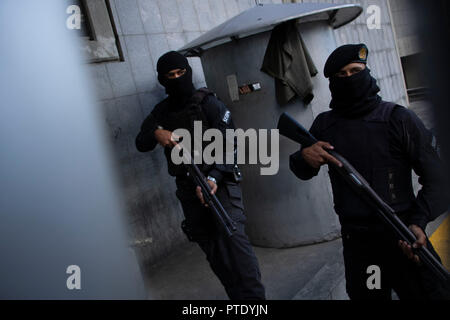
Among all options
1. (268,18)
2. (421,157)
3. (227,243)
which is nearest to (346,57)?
(421,157)

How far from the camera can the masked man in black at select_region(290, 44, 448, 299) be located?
1.92 metres

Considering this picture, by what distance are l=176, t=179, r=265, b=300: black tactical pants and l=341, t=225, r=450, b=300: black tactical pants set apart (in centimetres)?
77

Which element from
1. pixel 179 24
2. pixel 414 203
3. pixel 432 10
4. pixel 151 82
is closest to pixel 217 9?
pixel 179 24

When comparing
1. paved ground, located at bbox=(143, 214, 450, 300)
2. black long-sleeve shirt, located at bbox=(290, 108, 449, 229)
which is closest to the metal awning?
black long-sleeve shirt, located at bbox=(290, 108, 449, 229)

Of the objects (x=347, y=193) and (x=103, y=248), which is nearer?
(x=347, y=193)

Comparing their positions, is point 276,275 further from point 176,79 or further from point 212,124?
point 176,79

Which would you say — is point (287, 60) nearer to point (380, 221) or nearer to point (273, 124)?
point (273, 124)

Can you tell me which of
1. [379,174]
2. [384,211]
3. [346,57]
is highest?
[346,57]

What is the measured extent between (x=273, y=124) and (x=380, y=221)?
1.92 meters

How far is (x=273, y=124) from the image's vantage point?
3766 mm

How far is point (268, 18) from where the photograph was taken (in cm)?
344

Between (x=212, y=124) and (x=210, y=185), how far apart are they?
1.50 ft

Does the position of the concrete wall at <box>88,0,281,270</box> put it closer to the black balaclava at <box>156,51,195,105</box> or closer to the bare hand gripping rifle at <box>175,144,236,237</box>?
the black balaclava at <box>156,51,195,105</box>

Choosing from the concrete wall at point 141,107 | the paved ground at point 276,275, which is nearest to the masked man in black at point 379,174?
the paved ground at point 276,275
